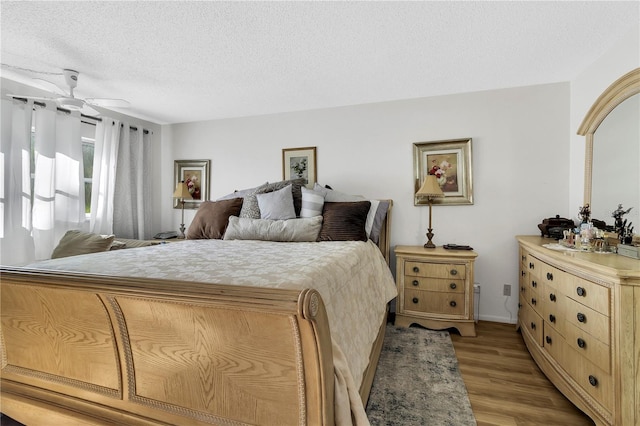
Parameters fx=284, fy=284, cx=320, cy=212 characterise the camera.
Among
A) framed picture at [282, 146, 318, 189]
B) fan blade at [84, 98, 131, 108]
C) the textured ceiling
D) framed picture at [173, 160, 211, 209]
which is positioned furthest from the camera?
framed picture at [173, 160, 211, 209]

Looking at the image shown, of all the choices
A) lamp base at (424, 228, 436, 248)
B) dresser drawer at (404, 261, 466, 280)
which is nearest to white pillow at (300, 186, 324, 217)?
dresser drawer at (404, 261, 466, 280)

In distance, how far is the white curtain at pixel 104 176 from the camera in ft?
10.7

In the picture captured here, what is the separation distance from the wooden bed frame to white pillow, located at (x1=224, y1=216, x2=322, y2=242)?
1497 mm

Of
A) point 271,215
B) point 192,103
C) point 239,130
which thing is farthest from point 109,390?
point 239,130

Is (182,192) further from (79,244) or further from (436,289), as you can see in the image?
(436,289)

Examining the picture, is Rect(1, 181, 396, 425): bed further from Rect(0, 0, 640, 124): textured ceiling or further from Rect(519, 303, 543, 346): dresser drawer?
Rect(0, 0, 640, 124): textured ceiling

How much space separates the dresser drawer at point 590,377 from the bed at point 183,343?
1.14 m

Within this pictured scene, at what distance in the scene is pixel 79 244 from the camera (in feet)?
8.67

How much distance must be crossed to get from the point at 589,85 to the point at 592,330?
2059mm

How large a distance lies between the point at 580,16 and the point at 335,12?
1.50 metres

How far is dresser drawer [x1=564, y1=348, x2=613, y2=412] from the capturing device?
1362 millimetres

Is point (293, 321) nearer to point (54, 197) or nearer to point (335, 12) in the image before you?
point (335, 12)

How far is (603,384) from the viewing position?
139cm

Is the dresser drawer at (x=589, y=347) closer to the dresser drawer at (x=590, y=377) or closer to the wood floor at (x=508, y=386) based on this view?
the dresser drawer at (x=590, y=377)
